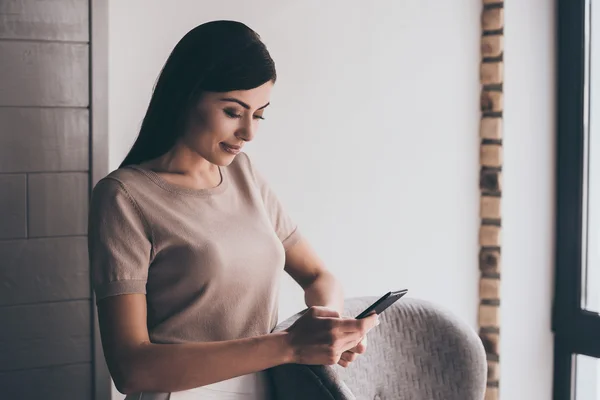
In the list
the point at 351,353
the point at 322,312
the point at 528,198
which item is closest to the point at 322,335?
the point at 322,312

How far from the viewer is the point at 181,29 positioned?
6.85ft

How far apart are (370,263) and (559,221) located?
0.78 metres

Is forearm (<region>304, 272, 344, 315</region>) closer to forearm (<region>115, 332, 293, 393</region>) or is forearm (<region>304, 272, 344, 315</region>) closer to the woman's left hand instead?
the woman's left hand

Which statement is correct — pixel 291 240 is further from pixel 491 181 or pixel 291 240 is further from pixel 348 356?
pixel 491 181

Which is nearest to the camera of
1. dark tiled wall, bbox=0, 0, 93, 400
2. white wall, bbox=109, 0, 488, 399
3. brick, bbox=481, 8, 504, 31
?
dark tiled wall, bbox=0, 0, 93, 400

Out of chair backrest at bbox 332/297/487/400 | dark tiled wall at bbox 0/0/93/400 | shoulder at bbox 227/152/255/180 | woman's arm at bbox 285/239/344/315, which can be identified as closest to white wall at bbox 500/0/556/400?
chair backrest at bbox 332/297/487/400

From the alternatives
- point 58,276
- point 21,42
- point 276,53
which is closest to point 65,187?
point 58,276

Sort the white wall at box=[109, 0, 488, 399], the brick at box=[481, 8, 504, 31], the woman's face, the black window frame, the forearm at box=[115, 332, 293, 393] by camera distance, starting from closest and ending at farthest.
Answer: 1. the forearm at box=[115, 332, 293, 393]
2. the woman's face
3. the white wall at box=[109, 0, 488, 399]
4. the brick at box=[481, 8, 504, 31]
5. the black window frame

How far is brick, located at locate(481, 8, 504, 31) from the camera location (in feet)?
8.59

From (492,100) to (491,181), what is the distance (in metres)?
0.28

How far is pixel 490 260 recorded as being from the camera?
107 inches

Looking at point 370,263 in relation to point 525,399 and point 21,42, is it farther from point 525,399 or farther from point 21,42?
point 21,42

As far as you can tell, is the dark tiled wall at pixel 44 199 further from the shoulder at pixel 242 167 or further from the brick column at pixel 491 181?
the brick column at pixel 491 181

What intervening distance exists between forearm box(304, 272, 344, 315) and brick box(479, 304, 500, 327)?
1.10 m
